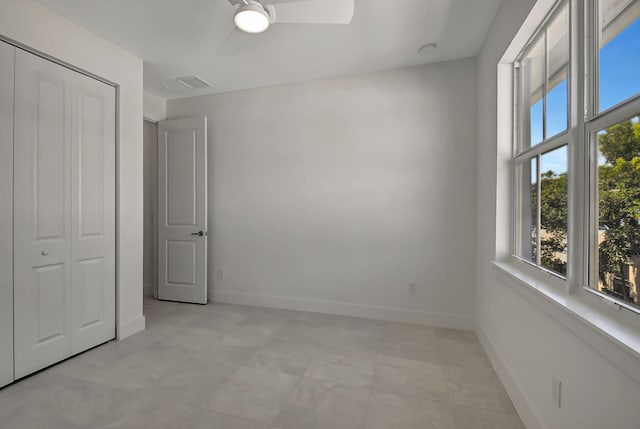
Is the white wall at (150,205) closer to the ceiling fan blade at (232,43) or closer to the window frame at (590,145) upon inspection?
the ceiling fan blade at (232,43)

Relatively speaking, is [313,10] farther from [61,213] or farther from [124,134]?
[61,213]

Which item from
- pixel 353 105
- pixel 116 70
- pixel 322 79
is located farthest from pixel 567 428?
pixel 116 70

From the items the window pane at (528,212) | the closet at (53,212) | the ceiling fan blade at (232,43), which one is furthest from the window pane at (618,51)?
A: the closet at (53,212)

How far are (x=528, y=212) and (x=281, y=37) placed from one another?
7.77ft

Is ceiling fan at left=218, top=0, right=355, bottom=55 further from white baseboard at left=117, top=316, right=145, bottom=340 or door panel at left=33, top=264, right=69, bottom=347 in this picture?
white baseboard at left=117, top=316, right=145, bottom=340

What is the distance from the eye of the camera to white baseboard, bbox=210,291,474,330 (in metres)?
3.14

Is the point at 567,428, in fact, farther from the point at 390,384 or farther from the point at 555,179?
the point at 555,179

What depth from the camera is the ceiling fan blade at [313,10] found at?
5.96 feet

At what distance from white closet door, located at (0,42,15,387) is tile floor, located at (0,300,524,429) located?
28 cm

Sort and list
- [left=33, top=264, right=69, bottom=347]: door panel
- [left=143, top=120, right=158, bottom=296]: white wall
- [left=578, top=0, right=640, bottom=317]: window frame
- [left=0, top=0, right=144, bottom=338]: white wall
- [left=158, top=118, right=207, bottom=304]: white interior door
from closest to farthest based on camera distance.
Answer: [left=578, top=0, right=640, bottom=317]: window frame < [left=33, top=264, right=69, bottom=347]: door panel < [left=0, top=0, right=144, bottom=338]: white wall < [left=158, top=118, right=207, bottom=304]: white interior door < [left=143, top=120, right=158, bottom=296]: white wall

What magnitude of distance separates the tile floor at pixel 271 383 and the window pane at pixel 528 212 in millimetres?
933

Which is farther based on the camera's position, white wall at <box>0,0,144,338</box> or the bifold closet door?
white wall at <box>0,0,144,338</box>

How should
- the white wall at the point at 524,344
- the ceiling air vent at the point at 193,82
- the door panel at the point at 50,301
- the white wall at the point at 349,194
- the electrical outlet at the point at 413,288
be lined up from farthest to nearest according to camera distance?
the ceiling air vent at the point at 193,82
the electrical outlet at the point at 413,288
the white wall at the point at 349,194
the door panel at the point at 50,301
the white wall at the point at 524,344

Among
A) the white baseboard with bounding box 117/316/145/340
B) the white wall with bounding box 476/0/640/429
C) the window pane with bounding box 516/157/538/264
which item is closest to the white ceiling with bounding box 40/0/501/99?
the white wall with bounding box 476/0/640/429
